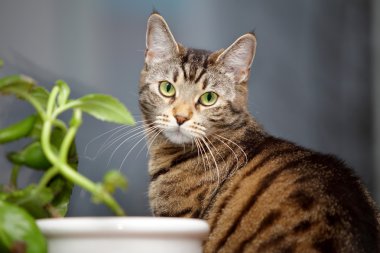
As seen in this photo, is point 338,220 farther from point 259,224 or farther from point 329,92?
point 329,92

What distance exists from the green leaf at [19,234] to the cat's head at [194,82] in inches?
26.1

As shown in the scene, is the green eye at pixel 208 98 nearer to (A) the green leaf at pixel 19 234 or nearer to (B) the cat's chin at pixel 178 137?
(B) the cat's chin at pixel 178 137

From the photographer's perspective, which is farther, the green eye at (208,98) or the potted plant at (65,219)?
the green eye at (208,98)

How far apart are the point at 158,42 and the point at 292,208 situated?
65cm

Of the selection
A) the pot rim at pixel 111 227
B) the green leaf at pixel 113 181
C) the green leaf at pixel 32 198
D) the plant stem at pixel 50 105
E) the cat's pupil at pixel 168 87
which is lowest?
the green leaf at pixel 32 198

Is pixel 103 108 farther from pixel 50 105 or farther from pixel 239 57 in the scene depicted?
pixel 239 57

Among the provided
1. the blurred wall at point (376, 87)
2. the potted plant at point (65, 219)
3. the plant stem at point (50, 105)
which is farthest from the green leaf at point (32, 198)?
the blurred wall at point (376, 87)

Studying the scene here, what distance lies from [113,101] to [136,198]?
730mm

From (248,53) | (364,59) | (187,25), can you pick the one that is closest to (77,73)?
(187,25)

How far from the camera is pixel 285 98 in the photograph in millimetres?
1643

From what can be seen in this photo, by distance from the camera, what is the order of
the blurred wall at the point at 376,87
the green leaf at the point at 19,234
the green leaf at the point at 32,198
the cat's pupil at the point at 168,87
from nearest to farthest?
the green leaf at the point at 19,234
the green leaf at the point at 32,198
the cat's pupil at the point at 168,87
the blurred wall at the point at 376,87

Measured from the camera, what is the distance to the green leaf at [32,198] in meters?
0.83

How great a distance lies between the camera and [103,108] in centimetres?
84

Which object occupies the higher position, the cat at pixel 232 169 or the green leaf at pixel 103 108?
the green leaf at pixel 103 108
